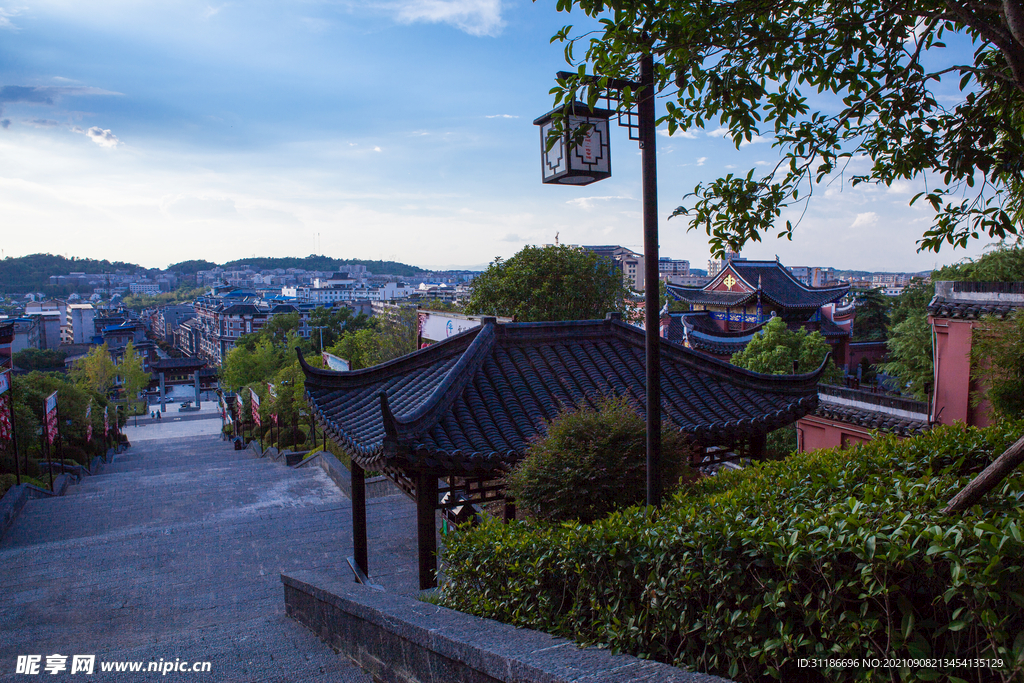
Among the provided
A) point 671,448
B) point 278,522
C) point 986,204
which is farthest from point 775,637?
point 278,522

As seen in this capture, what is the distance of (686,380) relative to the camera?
8352 mm

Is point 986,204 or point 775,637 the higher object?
point 986,204

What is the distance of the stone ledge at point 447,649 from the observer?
2721mm

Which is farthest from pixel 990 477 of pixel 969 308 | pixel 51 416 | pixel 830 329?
pixel 830 329

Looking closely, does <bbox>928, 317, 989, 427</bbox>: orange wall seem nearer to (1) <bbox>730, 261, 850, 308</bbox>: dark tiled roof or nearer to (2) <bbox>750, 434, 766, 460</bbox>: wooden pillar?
(2) <bbox>750, 434, 766, 460</bbox>: wooden pillar

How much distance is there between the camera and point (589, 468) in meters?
4.75

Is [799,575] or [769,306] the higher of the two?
[769,306]

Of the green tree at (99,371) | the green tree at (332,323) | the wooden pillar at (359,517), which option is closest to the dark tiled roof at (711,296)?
the wooden pillar at (359,517)

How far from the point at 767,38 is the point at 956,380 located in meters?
14.1

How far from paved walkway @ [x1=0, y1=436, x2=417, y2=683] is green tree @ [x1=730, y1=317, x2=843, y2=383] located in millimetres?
12249

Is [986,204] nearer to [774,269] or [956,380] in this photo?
[956,380]

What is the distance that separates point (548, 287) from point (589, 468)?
16527mm

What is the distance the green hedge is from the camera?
2086 millimetres

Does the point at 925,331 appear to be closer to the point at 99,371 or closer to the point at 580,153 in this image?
the point at 580,153
